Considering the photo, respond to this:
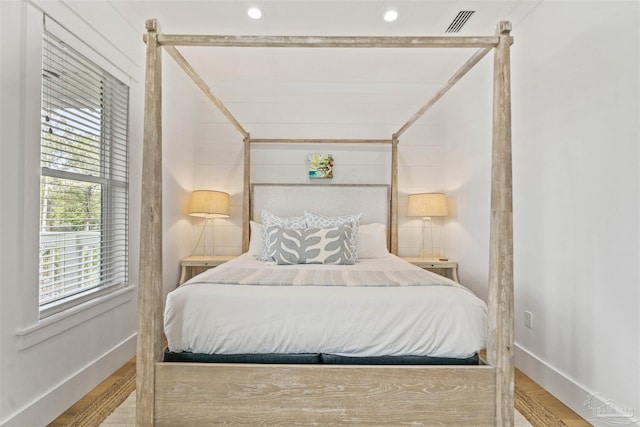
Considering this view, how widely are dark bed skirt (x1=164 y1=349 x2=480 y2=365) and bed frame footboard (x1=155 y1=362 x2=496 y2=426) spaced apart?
101 millimetres

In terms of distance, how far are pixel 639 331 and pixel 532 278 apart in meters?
0.79

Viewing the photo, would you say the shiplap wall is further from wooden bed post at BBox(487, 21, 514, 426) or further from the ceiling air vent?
wooden bed post at BBox(487, 21, 514, 426)

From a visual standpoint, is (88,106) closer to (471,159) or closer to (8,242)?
(8,242)

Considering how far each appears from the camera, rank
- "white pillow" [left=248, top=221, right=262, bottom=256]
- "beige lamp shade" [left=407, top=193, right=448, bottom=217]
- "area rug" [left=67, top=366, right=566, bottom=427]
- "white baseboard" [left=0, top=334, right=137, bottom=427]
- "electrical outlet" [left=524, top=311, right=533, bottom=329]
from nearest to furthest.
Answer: "white baseboard" [left=0, top=334, right=137, bottom=427], "area rug" [left=67, top=366, right=566, bottom=427], "electrical outlet" [left=524, top=311, right=533, bottom=329], "white pillow" [left=248, top=221, right=262, bottom=256], "beige lamp shade" [left=407, top=193, right=448, bottom=217]

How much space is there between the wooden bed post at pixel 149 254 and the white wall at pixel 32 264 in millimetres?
592

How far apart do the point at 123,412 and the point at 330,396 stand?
1.18m

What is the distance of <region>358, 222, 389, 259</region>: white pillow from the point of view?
3.36m


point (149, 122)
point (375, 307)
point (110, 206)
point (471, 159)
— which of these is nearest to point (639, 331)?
point (375, 307)

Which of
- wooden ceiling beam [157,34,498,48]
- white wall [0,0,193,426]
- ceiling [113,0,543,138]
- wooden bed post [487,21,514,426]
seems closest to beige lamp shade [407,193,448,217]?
ceiling [113,0,543,138]

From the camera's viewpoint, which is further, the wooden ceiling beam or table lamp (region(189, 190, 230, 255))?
table lamp (region(189, 190, 230, 255))

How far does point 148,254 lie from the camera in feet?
5.37

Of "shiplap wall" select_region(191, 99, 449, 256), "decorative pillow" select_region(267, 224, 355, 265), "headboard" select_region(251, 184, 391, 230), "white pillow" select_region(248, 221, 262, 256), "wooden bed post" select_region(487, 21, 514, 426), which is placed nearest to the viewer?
"wooden bed post" select_region(487, 21, 514, 426)

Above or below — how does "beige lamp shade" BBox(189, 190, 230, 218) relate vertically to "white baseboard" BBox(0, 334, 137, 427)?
above

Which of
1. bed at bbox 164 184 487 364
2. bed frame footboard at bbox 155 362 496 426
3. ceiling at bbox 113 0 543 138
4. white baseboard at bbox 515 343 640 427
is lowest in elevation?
white baseboard at bbox 515 343 640 427
